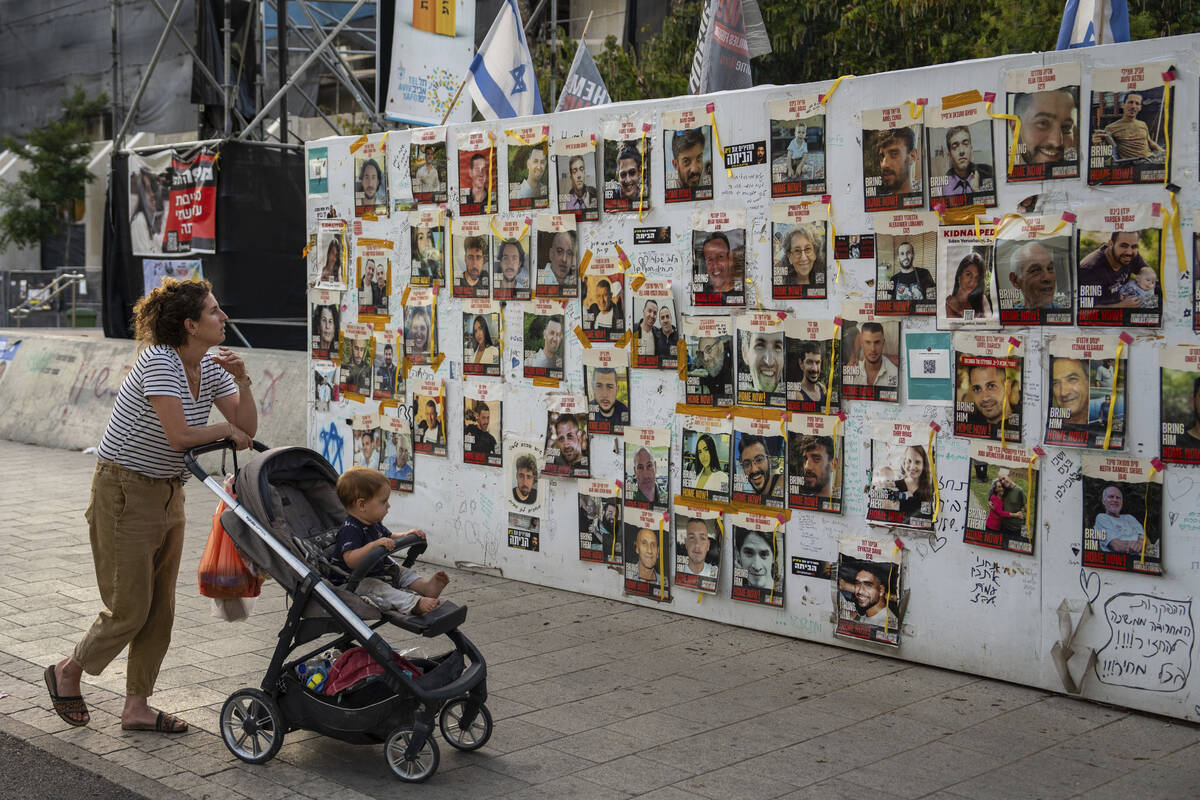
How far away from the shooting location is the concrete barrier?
1347cm

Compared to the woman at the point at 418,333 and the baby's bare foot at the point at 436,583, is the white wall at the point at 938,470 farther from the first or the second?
the baby's bare foot at the point at 436,583

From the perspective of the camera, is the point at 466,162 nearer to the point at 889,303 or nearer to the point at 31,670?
the point at 889,303

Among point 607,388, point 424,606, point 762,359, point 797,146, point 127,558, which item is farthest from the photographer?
point 607,388

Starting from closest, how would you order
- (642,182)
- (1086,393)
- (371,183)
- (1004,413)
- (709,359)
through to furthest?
(1086,393) < (1004,413) < (709,359) < (642,182) < (371,183)

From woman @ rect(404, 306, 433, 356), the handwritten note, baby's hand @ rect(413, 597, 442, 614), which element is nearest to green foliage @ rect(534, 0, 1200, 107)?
woman @ rect(404, 306, 433, 356)

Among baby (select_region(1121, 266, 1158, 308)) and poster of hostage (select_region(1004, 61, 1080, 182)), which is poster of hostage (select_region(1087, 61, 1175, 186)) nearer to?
poster of hostage (select_region(1004, 61, 1080, 182))

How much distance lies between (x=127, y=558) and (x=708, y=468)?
9.73ft

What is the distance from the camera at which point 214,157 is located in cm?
A: 1424

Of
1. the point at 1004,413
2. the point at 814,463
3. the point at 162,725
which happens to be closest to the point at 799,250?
the point at 814,463

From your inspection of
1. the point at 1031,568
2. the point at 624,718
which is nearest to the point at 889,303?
the point at 1031,568

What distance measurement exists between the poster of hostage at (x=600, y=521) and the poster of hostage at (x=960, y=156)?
2.47 metres

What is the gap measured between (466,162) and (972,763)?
4700mm

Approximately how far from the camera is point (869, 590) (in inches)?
246

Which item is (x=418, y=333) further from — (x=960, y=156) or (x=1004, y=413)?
(x=1004, y=413)
